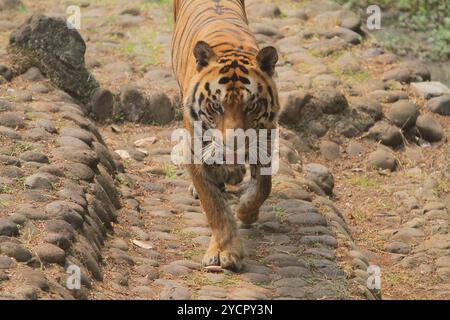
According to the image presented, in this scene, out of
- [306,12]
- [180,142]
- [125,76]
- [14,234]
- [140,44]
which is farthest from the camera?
[306,12]

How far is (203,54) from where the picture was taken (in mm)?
7203

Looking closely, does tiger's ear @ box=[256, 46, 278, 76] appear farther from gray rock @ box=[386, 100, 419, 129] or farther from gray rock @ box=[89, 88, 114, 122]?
gray rock @ box=[386, 100, 419, 129]

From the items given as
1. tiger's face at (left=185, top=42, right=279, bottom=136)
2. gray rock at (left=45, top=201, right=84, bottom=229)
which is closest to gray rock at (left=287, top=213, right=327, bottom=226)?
Answer: tiger's face at (left=185, top=42, right=279, bottom=136)

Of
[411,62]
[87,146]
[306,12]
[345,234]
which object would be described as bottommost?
[345,234]

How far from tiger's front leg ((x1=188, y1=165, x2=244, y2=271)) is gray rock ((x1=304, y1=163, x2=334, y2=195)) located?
2.03m

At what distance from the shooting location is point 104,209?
755 cm

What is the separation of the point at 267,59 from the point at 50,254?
6.74ft

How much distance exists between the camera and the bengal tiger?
273 inches

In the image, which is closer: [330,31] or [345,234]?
[345,234]

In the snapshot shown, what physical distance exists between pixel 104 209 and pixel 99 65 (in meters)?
3.58

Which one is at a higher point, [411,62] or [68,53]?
[411,62]

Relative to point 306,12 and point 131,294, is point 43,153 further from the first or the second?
point 306,12

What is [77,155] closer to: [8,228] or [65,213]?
[65,213]

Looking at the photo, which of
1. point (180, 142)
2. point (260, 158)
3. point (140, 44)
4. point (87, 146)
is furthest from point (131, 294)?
point (140, 44)
